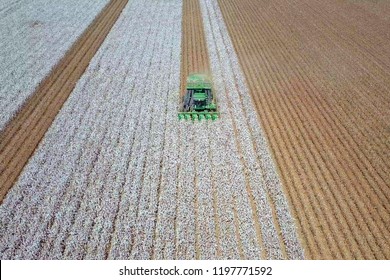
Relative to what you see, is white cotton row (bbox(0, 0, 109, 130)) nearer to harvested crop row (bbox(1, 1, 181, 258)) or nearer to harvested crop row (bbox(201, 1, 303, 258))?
harvested crop row (bbox(1, 1, 181, 258))

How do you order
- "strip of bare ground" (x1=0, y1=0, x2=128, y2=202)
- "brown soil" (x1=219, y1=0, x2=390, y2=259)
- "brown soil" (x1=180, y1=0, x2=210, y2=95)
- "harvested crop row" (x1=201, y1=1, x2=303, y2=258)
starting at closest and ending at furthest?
1. "harvested crop row" (x1=201, y1=1, x2=303, y2=258)
2. "brown soil" (x1=219, y1=0, x2=390, y2=259)
3. "strip of bare ground" (x1=0, y1=0, x2=128, y2=202)
4. "brown soil" (x1=180, y1=0, x2=210, y2=95)

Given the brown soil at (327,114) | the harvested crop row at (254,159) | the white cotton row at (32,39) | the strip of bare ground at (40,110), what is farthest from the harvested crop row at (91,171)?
the brown soil at (327,114)

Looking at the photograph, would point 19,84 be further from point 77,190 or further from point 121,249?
point 121,249

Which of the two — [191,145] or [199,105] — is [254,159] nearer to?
[191,145]

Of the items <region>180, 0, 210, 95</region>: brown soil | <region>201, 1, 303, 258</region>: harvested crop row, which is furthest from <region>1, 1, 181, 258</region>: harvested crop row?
<region>201, 1, 303, 258</region>: harvested crop row

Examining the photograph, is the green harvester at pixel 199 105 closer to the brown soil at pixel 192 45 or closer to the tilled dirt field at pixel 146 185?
the tilled dirt field at pixel 146 185
